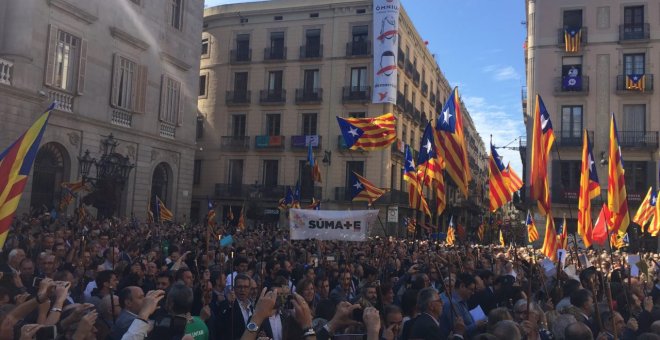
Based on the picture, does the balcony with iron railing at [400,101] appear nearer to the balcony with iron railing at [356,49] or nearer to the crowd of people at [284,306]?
the balcony with iron railing at [356,49]

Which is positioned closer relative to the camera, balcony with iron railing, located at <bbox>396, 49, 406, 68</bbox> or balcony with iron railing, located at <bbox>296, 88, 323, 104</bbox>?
balcony with iron railing, located at <bbox>296, 88, 323, 104</bbox>

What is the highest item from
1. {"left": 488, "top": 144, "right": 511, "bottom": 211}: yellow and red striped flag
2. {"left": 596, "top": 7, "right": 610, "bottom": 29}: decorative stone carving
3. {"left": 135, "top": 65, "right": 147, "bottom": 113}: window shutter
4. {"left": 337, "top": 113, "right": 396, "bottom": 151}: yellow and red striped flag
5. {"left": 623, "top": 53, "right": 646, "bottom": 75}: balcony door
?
{"left": 596, "top": 7, "right": 610, "bottom": 29}: decorative stone carving

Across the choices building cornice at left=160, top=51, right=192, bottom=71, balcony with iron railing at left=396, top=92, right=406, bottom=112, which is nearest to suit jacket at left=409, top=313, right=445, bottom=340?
building cornice at left=160, top=51, right=192, bottom=71

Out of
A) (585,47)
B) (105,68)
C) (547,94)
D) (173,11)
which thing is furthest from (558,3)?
(105,68)

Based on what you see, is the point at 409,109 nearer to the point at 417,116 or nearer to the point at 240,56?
the point at 417,116

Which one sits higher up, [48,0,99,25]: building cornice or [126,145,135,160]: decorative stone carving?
[48,0,99,25]: building cornice

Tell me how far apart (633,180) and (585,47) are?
7341 millimetres

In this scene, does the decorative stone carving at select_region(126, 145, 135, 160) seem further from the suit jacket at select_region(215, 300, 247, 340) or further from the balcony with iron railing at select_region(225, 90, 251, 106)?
the suit jacket at select_region(215, 300, 247, 340)

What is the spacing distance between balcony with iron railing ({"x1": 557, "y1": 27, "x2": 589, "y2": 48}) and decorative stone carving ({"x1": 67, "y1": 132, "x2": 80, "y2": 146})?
24.1 metres

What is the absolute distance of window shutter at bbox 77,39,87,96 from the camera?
21344 millimetres

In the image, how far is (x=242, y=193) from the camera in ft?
115

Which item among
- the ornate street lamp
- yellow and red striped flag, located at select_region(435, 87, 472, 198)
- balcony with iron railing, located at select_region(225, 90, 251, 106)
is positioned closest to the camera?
yellow and red striped flag, located at select_region(435, 87, 472, 198)

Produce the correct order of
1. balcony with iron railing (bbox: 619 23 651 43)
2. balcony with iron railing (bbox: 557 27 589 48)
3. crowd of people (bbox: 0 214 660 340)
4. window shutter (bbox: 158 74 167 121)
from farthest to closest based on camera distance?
balcony with iron railing (bbox: 557 27 589 48) < balcony with iron railing (bbox: 619 23 651 43) < window shutter (bbox: 158 74 167 121) < crowd of people (bbox: 0 214 660 340)

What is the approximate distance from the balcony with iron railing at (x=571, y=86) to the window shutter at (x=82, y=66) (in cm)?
2298
